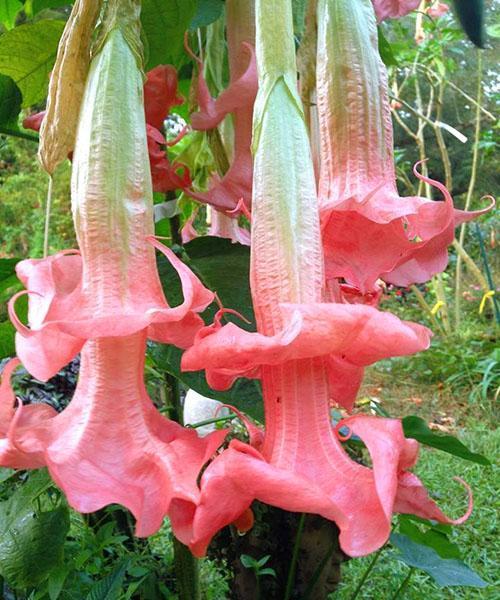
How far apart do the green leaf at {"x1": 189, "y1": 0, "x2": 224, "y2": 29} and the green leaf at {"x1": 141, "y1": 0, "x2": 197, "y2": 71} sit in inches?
1.9

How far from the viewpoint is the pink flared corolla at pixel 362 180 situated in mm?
367

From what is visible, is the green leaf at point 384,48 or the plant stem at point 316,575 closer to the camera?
the green leaf at point 384,48

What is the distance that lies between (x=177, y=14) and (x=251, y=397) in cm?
29

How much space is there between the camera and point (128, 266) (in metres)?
0.34

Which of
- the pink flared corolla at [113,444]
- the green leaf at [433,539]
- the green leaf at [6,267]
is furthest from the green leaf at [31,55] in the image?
the green leaf at [433,539]

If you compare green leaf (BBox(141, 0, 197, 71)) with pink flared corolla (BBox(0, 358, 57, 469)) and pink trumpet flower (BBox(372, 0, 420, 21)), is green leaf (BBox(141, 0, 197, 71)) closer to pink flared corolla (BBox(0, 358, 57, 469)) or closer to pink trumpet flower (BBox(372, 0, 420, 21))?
pink trumpet flower (BBox(372, 0, 420, 21))

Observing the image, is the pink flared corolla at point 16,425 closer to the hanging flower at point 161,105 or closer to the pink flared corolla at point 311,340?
the pink flared corolla at point 311,340

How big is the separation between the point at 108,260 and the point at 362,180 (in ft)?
0.45

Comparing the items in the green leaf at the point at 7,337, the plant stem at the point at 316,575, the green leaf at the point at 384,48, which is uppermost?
the green leaf at the point at 384,48

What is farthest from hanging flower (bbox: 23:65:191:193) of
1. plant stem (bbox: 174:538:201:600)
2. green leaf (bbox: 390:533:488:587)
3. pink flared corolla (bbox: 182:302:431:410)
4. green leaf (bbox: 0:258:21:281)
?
green leaf (bbox: 390:533:488:587)

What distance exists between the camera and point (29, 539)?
67 centimetres

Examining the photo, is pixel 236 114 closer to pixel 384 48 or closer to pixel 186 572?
pixel 384 48

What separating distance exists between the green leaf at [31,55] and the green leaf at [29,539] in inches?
14.0

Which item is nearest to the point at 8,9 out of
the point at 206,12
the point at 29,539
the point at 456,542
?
the point at 206,12
